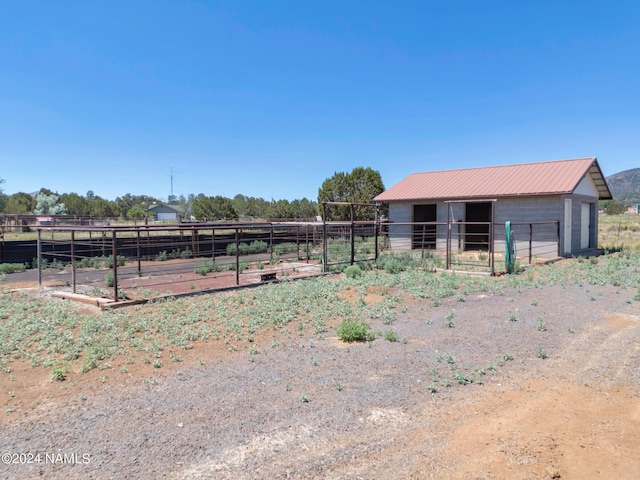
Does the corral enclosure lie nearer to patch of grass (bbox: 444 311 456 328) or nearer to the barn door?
the barn door

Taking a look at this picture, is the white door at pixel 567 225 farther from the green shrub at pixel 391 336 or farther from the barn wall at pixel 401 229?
the green shrub at pixel 391 336

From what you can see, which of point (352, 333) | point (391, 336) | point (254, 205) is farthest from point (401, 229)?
point (254, 205)

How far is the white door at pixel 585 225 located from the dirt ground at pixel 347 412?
14.7 meters

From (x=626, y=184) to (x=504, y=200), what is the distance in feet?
566

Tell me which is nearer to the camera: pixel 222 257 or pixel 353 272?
pixel 353 272

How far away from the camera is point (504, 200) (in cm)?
1794

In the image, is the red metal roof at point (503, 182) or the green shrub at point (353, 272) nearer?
the green shrub at point (353, 272)

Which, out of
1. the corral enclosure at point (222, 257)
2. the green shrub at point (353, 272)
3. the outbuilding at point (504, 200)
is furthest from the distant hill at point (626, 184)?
the green shrub at point (353, 272)

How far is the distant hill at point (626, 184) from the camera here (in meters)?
138

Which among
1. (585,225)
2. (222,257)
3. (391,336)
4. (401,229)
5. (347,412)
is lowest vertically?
(347,412)

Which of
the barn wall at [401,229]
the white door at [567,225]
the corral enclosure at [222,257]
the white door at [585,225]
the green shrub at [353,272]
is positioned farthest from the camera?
the barn wall at [401,229]

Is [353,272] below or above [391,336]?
above

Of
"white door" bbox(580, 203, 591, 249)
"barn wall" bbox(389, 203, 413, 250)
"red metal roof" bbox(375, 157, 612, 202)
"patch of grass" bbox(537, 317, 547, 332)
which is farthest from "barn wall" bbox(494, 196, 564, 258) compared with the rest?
"patch of grass" bbox(537, 317, 547, 332)

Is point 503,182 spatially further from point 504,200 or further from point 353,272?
point 353,272
